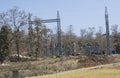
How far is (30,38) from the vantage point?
210 feet

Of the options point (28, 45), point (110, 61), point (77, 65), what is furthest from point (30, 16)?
point (77, 65)

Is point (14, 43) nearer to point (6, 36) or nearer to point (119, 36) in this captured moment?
point (6, 36)

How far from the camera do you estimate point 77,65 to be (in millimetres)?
40781

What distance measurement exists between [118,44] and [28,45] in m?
28.3

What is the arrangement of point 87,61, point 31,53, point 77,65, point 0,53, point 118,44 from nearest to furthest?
point 77,65, point 87,61, point 0,53, point 31,53, point 118,44

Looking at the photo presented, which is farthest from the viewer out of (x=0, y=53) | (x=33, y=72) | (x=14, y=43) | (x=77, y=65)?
(x=14, y=43)

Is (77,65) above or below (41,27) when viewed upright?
below

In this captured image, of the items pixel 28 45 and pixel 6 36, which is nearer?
pixel 6 36

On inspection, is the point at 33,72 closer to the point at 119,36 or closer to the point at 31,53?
the point at 31,53

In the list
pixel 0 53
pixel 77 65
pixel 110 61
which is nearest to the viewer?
pixel 77 65

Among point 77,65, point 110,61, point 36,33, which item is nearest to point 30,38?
point 36,33

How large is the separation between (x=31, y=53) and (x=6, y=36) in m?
10.3

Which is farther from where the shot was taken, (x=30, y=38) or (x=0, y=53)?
(x=30, y=38)

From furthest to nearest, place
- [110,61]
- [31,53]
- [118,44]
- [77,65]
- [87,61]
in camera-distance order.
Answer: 1. [118,44]
2. [31,53]
3. [110,61]
4. [87,61]
5. [77,65]
